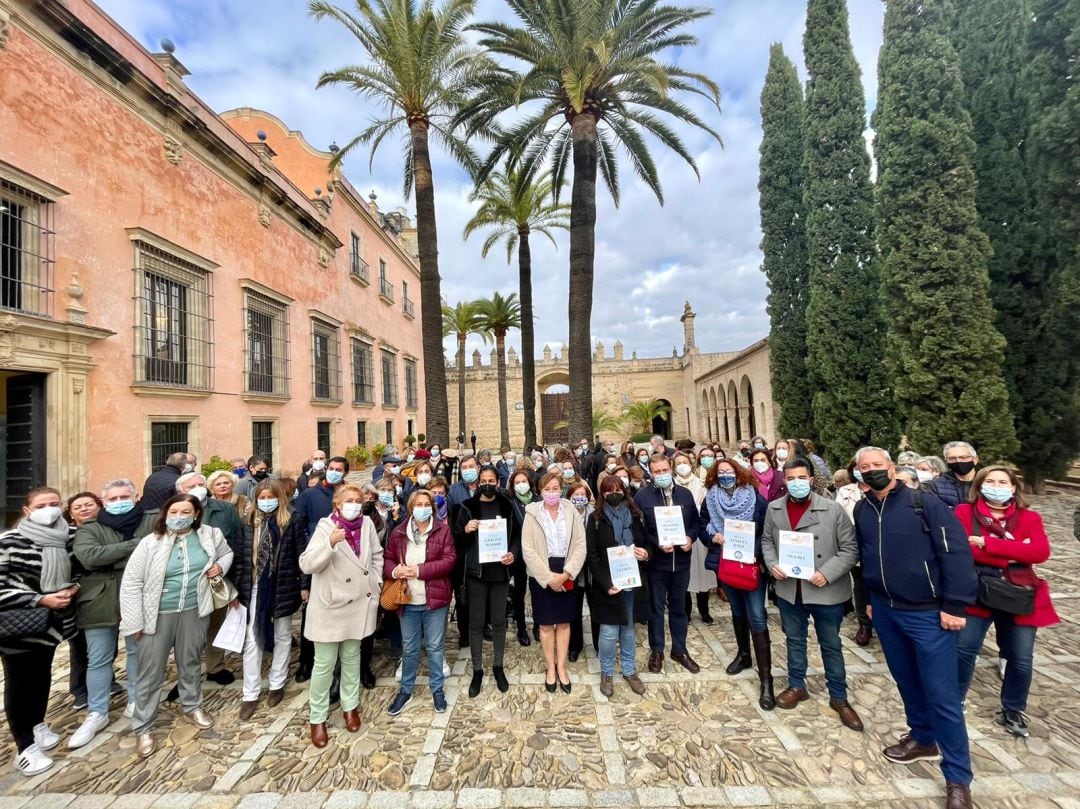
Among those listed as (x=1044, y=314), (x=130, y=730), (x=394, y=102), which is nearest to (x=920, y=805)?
(x=130, y=730)

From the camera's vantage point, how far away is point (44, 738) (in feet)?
10.8

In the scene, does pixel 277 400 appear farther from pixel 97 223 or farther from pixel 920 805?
pixel 920 805

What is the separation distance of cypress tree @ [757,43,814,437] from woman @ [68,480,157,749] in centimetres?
1711

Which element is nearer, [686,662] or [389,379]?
[686,662]

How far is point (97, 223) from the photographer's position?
25.0 ft

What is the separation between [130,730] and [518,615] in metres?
3.40

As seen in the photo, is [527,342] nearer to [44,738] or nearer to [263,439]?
[263,439]

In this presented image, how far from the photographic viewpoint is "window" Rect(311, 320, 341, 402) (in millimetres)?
14781

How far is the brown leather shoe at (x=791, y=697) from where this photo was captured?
3.66 m

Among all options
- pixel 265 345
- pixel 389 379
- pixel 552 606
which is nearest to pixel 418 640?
pixel 552 606

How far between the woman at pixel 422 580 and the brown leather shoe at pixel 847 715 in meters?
3.14

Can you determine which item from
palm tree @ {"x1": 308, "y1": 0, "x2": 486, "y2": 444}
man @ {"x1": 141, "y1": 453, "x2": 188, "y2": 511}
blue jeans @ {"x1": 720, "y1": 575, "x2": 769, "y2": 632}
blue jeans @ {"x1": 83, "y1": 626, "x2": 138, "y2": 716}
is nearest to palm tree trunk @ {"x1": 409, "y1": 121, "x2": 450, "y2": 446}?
palm tree @ {"x1": 308, "y1": 0, "x2": 486, "y2": 444}

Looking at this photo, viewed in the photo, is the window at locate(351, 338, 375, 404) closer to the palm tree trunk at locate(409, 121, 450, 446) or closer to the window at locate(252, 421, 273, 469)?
the window at locate(252, 421, 273, 469)

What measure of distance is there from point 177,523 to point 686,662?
4.56m
